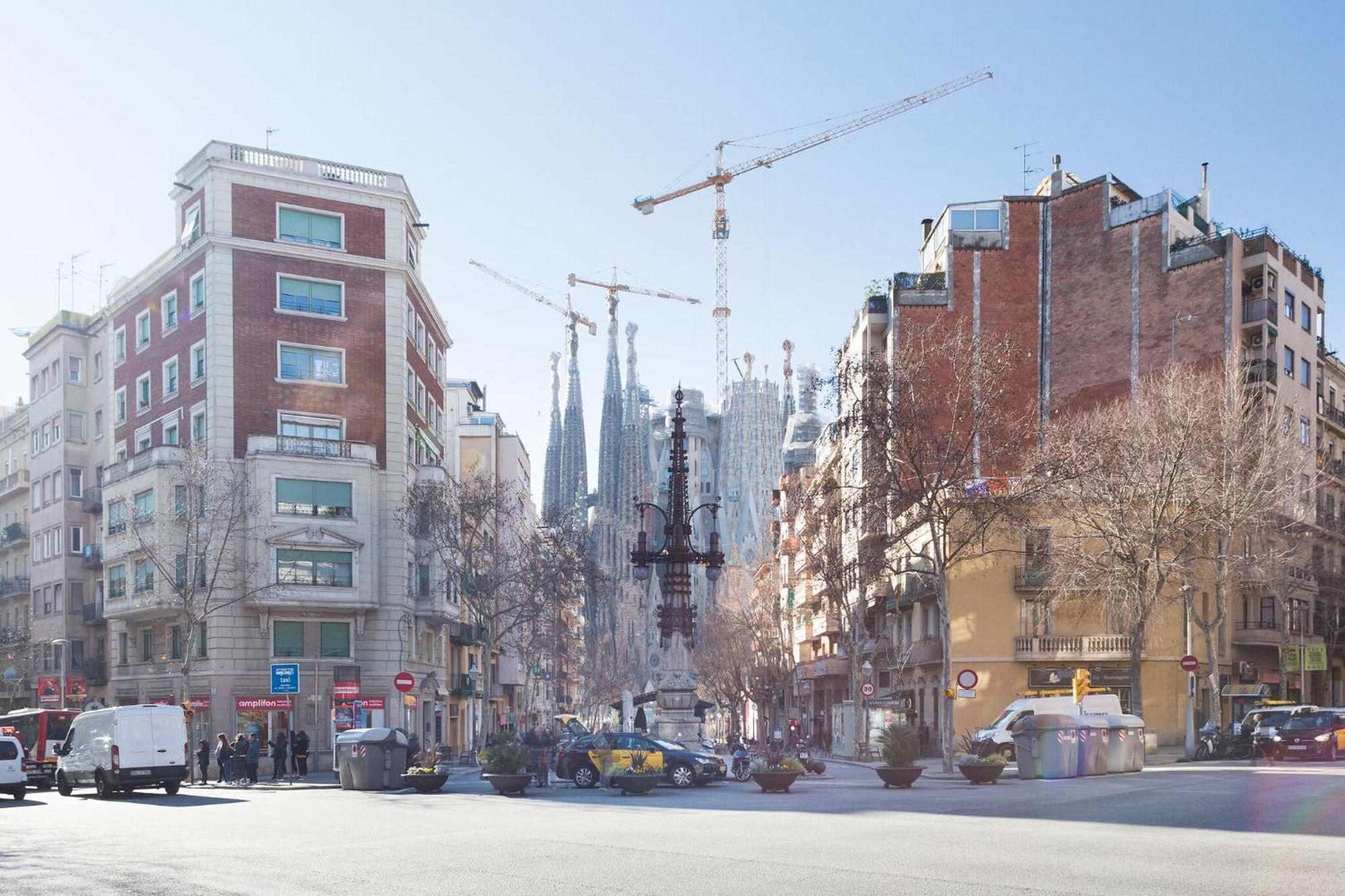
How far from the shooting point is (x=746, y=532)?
183 m

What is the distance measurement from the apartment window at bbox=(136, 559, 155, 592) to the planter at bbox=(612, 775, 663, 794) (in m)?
26.7

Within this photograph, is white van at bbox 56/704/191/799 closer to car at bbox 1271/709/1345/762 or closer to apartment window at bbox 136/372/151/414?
apartment window at bbox 136/372/151/414

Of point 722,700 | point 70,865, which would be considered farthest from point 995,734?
point 722,700

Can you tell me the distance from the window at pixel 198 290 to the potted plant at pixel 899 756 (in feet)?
106

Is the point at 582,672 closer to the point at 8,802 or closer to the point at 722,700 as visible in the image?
the point at 722,700

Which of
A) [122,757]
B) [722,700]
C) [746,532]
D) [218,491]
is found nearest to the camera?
[122,757]

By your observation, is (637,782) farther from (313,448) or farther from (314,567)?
(313,448)

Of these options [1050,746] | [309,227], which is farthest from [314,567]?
[1050,746]

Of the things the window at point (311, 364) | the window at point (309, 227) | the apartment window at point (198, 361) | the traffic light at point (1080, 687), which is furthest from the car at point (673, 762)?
the window at point (309, 227)

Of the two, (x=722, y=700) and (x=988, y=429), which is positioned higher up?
(x=988, y=429)

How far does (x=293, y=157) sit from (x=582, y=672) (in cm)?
7278

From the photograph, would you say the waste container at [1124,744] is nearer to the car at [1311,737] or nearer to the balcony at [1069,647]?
the car at [1311,737]

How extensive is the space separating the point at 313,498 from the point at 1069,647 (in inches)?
1101

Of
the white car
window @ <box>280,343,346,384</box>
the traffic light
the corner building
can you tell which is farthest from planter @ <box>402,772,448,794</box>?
window @ <box>280,343,346,384</box>
